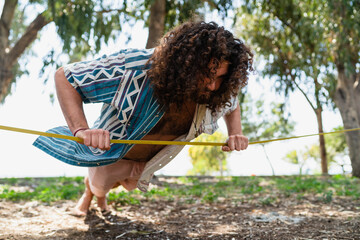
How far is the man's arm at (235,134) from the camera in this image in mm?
2217

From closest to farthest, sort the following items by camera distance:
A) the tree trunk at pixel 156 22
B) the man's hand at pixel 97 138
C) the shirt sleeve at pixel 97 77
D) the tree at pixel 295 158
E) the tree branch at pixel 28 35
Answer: the man's hand at pixel 97 138 → the shirt sleeve at pixel 97 77 → the tree trunk at pixel 156 22 → the tree branch at pixel 28 35 → the tree at pixel 295 158

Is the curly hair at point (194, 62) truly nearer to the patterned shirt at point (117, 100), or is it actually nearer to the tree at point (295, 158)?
the patterned shirt at point (117, 100)

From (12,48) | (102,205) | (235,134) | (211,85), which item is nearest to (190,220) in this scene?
(102,205)

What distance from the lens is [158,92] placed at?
1930mm

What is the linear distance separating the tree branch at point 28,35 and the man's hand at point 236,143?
18.2 ft

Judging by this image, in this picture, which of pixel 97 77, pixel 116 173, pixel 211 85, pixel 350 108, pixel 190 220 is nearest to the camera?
pixel 211 85

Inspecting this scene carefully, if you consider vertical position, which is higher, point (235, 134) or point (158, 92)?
point (158, 92)

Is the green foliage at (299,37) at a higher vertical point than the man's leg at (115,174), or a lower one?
higher

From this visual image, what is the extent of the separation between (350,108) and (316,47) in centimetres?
156

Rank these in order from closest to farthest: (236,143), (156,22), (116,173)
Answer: (236,143)
(116,173)
(156,22)

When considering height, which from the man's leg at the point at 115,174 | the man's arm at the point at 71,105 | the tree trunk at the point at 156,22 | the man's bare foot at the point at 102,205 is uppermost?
the tree trunk at the point at 156,22

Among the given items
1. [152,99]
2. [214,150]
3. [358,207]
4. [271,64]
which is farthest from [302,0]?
[214,150]

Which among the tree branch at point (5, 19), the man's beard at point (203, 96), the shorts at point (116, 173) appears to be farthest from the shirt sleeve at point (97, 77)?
the tree branch at point (5, 19)

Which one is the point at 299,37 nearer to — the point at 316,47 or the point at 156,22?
the point at 316,47
